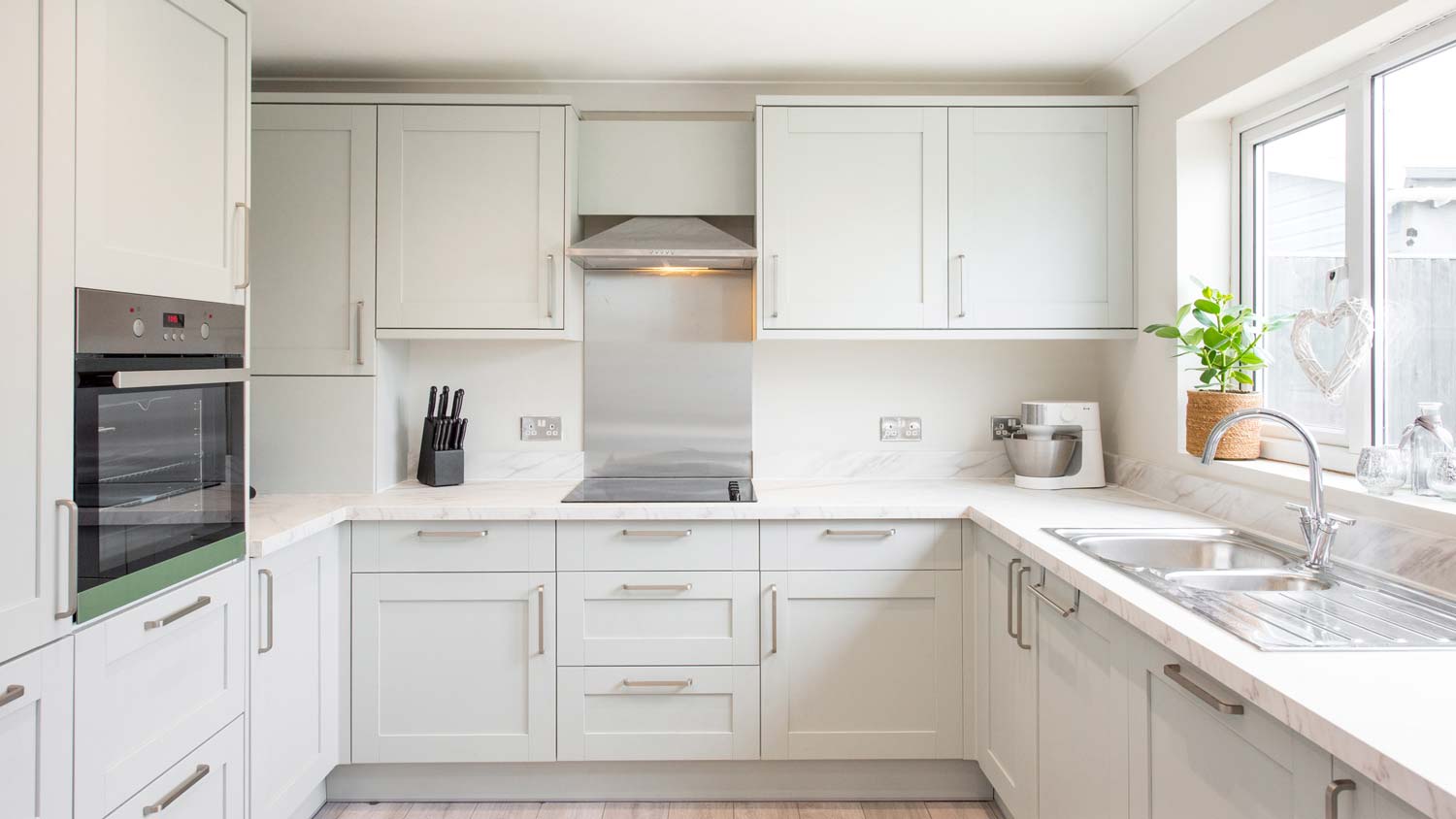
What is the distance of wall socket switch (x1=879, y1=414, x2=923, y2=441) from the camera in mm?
3078

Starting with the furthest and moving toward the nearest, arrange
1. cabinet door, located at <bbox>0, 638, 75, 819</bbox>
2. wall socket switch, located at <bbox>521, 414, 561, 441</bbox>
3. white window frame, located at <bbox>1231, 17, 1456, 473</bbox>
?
wall socket switch, located at <bbox>521, 414, 561, 441</bbox>
white window frame, located at <bbox>1231, 17, 1456, 473</bbox>
cabinet door, located at <bbox>0, 638, 75, 819</bbox>

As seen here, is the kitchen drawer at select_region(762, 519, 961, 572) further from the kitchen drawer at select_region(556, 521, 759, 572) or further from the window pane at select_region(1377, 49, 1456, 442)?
the window pane at select_region(1377, 49, 1456, 442)

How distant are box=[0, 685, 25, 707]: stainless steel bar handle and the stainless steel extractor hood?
1.75 m

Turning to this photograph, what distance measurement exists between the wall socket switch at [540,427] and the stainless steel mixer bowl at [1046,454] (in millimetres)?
1625

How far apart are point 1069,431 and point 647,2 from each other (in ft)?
6.14

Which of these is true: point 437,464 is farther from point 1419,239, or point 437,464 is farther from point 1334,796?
point 1419,239

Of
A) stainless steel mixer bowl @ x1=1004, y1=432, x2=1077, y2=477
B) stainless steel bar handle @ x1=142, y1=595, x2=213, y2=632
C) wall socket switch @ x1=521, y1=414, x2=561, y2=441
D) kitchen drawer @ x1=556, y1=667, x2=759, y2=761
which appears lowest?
kitchen drawer @ x1=556, y1=667, x2=759, y2=761

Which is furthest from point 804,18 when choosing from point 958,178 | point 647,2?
point 958,178

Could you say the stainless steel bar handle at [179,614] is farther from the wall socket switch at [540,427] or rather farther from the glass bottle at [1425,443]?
the glass bottle at [1425,443]

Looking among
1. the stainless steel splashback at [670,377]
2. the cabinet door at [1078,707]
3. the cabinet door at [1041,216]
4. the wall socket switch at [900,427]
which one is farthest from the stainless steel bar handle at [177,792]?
the cabinet door at [1041,216]

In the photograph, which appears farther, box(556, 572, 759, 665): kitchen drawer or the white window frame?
box(556, 572, 759, 665): kitchen drawer

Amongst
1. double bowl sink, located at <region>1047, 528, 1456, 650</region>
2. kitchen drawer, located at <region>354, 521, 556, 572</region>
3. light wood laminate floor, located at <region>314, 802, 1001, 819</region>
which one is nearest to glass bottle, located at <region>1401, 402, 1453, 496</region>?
double bowl sink, located at <region>1047, 528, 1456, 650</region>

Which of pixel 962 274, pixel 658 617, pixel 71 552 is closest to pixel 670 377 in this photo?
pixel 658 617

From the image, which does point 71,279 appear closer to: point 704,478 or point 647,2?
point 647,2
